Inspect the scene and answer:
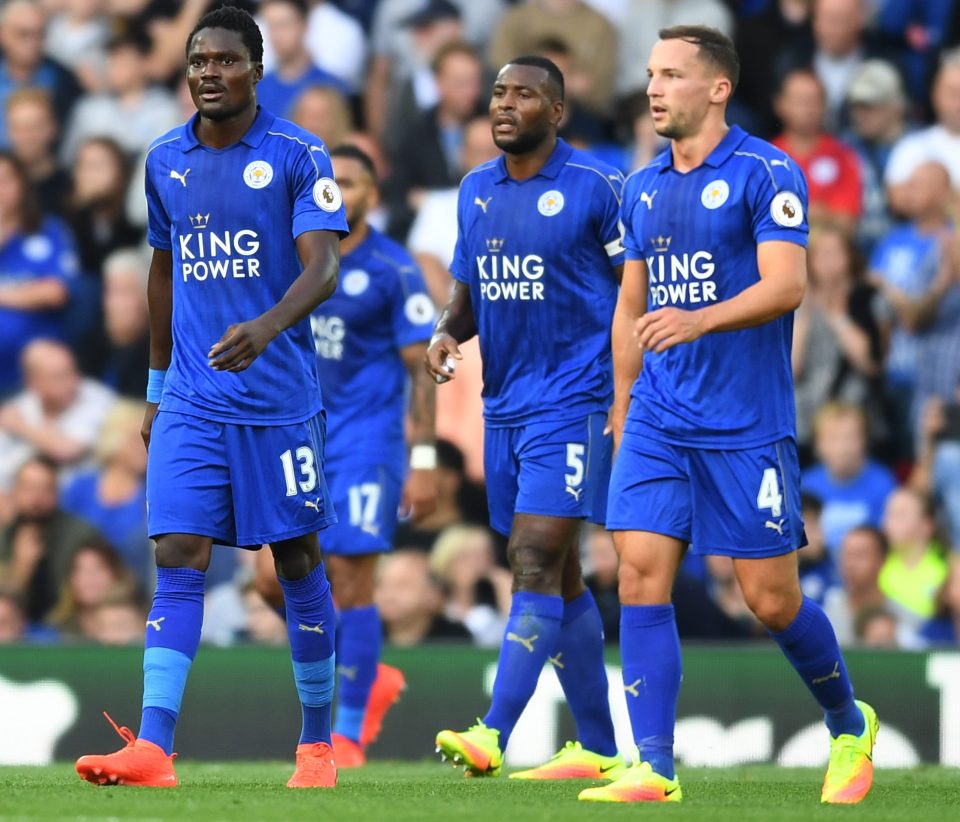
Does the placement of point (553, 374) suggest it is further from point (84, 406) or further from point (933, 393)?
point (84, 406)

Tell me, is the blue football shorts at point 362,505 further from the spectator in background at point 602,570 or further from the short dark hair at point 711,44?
the short dark hair at point 711,44

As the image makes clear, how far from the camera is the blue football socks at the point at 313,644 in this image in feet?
21.9

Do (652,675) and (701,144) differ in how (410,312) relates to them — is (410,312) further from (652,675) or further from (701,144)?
(652,675)

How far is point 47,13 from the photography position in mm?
13438

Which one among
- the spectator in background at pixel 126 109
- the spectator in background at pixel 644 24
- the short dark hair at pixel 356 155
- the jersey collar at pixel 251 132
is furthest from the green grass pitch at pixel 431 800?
the spectator in background at pixel 126 109

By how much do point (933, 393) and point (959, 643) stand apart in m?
1.60

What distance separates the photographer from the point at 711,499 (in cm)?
635

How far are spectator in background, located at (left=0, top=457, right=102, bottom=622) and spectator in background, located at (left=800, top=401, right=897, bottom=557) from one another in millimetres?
4620

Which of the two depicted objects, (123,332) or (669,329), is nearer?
(669,329)

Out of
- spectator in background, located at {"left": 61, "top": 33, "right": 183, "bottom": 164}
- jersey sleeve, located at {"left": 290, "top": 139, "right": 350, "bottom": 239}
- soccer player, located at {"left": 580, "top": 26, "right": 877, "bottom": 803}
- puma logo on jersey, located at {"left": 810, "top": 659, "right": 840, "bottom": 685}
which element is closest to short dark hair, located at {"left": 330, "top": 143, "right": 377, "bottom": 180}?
jersey sleeve, located at {"left": 290, "top": 139, "right": 350, "bottom": 239}

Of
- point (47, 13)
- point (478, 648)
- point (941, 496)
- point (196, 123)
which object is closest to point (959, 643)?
point (941, 496)

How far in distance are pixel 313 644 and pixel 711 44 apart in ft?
8.25

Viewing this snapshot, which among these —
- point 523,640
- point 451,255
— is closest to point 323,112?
point 451,255

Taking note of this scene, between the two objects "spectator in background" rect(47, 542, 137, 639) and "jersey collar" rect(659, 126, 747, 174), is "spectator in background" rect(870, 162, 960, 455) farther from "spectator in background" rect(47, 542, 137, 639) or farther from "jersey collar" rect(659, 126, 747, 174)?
"jersey collar" rect(659, 126, 747, 174)
